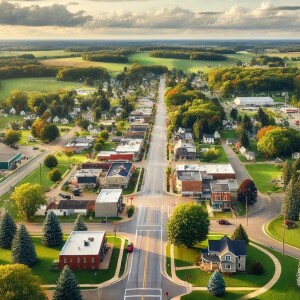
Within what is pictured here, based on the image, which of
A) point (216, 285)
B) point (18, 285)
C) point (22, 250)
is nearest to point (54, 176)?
point (22, 250)

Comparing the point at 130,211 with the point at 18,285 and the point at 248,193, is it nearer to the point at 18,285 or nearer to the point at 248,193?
the point at 248,193

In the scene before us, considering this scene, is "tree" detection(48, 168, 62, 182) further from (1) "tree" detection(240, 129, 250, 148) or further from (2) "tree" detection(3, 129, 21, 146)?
(1) "tree" detection(240, 129, 250, 148)

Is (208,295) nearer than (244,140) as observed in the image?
Yes

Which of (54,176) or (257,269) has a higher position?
(257,269)

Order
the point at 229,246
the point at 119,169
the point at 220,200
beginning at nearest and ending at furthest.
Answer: the point at 229,246 → the point at 220,200 → the point at 119,169

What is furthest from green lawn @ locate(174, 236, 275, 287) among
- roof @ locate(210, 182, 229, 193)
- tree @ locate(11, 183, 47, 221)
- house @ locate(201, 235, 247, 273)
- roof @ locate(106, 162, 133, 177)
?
roof @ locate(106, 162, 133, 177)

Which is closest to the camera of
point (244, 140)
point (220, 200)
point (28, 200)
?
point (28, 200)

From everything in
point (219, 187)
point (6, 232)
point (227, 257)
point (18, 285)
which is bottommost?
point (219, 187)
